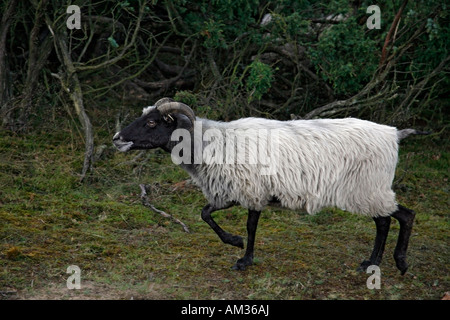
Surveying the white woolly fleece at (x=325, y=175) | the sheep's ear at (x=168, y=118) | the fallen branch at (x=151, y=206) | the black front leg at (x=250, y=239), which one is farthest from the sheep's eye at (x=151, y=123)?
the fallen branch at (x=151, y=206)

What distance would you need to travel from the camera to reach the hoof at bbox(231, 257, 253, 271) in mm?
6359

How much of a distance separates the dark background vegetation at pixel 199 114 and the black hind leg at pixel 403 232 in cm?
15

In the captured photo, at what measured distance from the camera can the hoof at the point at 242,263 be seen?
20.9ft

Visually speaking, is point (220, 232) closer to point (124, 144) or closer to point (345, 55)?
point (124, 144)

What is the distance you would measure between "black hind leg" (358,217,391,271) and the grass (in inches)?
4.8

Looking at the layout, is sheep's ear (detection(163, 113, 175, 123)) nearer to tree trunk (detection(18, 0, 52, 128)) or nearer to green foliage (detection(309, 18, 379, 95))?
green foliage (detection(309, 18, 379, 95))

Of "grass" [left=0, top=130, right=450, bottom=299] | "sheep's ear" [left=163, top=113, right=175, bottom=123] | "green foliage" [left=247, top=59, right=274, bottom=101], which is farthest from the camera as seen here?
"green foliage" [left=247, top=59, right=274, bottom=101]

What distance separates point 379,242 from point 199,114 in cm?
451

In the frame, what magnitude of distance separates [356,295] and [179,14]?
6609mm

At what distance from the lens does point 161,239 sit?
23.8 ft

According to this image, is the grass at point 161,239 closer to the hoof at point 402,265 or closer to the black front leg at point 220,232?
the hoof at point 402,265

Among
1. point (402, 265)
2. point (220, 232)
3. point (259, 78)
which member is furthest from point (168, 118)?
point (259, 78)

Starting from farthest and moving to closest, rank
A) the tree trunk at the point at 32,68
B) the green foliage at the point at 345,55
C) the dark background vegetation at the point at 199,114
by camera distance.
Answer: the tree trunk at the point at 32,68, the green foliage at the point at 345,55, the dark background vegetation at the point at 199,114

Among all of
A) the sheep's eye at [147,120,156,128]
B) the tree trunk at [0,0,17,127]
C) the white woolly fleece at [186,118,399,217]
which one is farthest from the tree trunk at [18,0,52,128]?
the white woolly fleece at [186,118,399,217]
